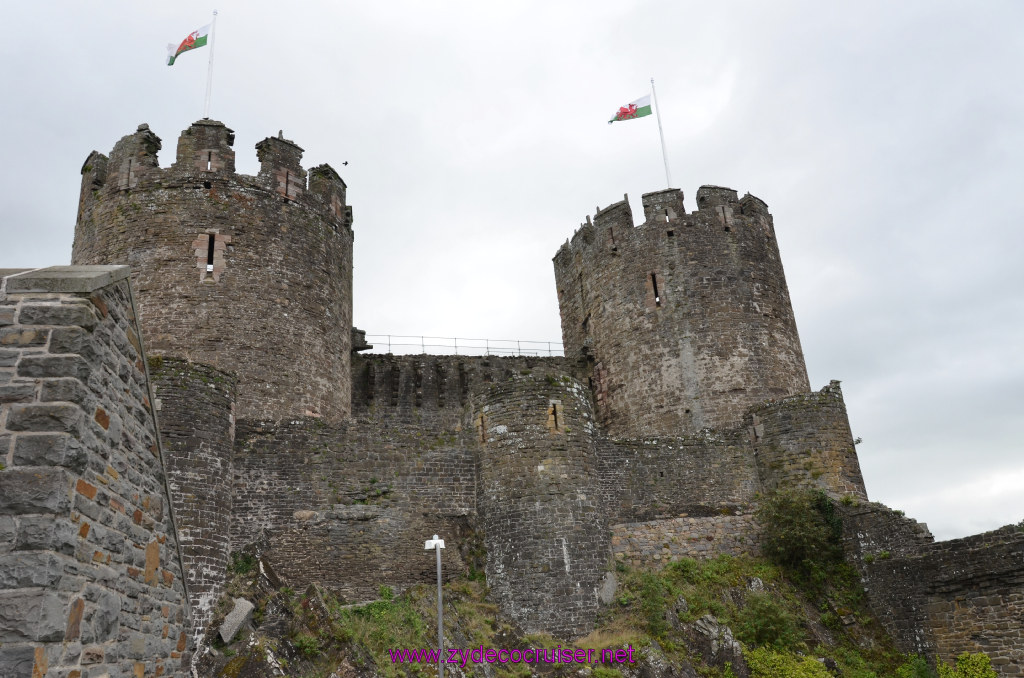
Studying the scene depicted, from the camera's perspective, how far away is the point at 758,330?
2473 cm

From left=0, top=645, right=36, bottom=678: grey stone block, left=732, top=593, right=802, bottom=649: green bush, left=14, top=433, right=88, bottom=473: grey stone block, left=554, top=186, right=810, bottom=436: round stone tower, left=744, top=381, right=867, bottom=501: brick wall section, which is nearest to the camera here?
left=0, top=645, right=36, bottom=678: grey stone block

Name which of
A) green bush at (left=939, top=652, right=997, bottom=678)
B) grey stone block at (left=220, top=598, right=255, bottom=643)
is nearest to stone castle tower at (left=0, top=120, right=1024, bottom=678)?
grey stone block at (left=220, top=598, right=255, bottom=643)

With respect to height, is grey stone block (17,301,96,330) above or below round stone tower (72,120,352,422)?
below

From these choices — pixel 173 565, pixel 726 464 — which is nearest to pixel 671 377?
pixel 726 464

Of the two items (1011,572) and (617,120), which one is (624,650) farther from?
(617,120)

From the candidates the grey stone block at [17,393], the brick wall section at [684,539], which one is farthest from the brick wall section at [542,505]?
A: the grey stone block at [17,393]

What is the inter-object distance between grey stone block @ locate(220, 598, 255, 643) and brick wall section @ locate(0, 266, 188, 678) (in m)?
6.84

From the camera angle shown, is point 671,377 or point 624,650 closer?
point 624,650

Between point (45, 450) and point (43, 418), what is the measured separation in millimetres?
218

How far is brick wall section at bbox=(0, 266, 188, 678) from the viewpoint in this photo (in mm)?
4648

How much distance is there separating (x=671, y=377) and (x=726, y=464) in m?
4.74

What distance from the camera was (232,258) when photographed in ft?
Answer: 66.2

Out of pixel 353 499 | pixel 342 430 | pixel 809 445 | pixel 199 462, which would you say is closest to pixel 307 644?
pixel 353 499

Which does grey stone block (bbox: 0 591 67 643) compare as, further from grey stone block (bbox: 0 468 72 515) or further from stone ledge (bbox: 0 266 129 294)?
stone ledge (bbox: 0 266 129 294)
